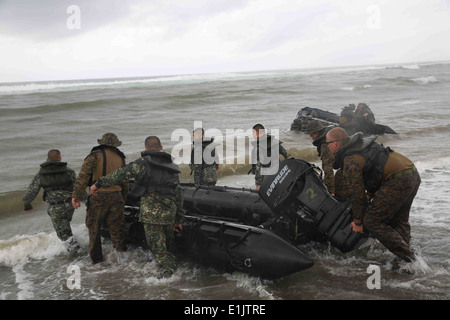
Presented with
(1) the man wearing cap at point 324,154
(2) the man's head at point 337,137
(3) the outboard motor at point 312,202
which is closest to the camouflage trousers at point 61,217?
(3) the outboard motor at point 312,202

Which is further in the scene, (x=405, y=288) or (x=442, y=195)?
(x=442, y=195)

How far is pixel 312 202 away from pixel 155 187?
186cm

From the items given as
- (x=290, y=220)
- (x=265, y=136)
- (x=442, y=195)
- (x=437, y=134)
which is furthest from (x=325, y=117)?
(x=290, y=220)

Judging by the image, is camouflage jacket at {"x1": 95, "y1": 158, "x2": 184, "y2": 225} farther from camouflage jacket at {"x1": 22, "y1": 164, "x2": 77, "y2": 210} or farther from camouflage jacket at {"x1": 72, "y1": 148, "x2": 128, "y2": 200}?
camouflage jacket at {"x1": 22, "y1": 164, "x2": 77, "y2": 210}

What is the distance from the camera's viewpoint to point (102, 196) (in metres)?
4.81

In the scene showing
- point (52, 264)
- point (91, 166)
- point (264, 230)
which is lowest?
point (52, 264)

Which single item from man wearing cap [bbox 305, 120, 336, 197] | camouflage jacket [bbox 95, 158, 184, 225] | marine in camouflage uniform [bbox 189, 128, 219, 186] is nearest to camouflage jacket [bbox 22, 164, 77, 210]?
camouflage jacket [bbox 95, 158, 184, 225]

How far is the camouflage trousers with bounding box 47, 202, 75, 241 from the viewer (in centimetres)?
533

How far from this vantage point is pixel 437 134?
1418 cm

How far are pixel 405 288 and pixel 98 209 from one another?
145 inches

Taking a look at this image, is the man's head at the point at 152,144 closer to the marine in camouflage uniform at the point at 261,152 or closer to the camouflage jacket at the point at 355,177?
the marine in camouflage uniform at the point at 261,152

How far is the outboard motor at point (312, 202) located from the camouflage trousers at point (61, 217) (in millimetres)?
2911
